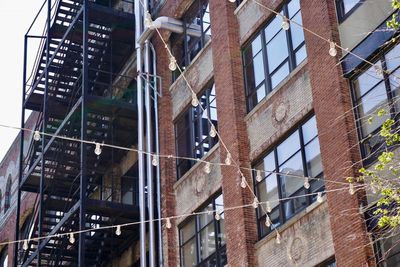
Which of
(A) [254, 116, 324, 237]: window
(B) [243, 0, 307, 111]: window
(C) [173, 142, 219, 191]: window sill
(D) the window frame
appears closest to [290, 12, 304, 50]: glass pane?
(B) [243, 0, 307, 111]: window

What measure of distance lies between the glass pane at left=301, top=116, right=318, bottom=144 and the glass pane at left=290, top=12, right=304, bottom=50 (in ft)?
7.31

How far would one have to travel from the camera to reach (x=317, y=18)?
62.0ft

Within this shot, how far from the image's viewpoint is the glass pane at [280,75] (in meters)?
20.5

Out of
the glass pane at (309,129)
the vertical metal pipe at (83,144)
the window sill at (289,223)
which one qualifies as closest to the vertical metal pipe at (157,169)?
the vertical metal pipe at (83,144)

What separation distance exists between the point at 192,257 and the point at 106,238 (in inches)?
161

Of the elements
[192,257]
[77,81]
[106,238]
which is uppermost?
[77,81]

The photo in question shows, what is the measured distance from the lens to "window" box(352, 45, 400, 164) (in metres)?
16.2

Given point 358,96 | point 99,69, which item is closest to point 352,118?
point 358,96

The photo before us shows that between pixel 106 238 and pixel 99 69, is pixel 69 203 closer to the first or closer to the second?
pixel 106 238

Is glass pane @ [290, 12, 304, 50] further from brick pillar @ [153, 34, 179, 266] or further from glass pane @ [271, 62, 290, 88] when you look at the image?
brick pillar @ [153, 34, 179, 266]

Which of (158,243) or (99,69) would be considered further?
(99,69)

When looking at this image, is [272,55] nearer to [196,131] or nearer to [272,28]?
[272,28]

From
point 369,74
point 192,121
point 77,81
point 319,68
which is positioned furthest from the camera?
point 77,81

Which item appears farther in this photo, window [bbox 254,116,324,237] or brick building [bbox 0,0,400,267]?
window [bbox 254,116,324,237]
